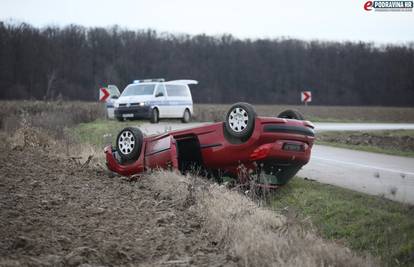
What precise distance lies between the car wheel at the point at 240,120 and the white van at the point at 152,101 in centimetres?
1626

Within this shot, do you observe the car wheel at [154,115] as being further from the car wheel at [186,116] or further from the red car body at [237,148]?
the red car body at [237,148]

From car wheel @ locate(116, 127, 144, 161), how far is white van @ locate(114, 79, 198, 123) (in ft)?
47.5

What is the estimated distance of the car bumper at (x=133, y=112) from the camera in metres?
25.3

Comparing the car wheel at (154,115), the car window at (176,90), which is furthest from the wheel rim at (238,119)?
the car window at (176,90)

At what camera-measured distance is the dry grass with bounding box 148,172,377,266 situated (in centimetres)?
545

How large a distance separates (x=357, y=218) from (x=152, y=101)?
18.1m

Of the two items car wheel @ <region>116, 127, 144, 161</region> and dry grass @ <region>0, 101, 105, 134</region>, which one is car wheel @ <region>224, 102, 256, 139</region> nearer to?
car wheel @ <region>116, 127, 144, 161</region>

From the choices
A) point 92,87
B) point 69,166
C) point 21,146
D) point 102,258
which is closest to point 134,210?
point 102,258

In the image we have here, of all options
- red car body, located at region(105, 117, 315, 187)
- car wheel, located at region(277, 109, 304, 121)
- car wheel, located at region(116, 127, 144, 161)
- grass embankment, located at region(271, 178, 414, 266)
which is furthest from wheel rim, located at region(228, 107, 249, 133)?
car wheel, located at region(116, 127, 144, 161)

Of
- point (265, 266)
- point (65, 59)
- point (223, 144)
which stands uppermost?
point (65, 59)

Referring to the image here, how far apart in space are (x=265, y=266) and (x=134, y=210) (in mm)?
2550

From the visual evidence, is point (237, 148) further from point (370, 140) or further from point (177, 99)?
point (177, 99)

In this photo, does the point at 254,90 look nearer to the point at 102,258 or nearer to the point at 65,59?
the point at 65,59

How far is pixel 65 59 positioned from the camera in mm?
94375
